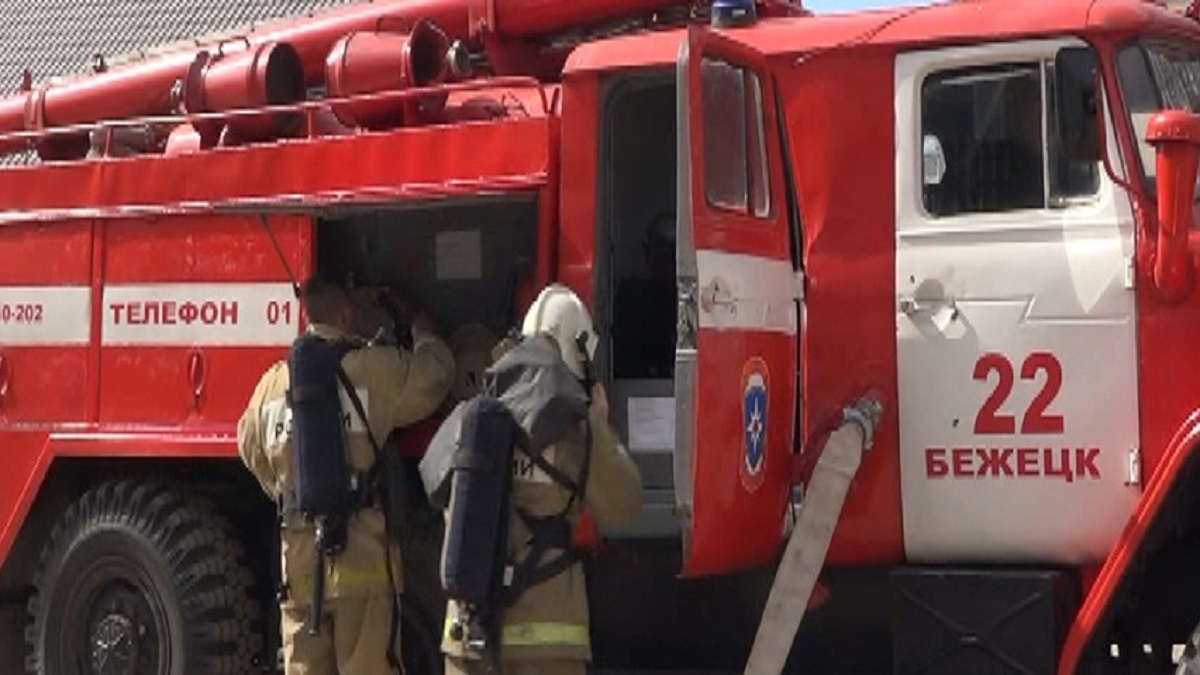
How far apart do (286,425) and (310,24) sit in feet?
7.23

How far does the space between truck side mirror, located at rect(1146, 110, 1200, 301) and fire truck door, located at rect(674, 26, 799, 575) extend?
4.11ft

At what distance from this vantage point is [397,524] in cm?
696

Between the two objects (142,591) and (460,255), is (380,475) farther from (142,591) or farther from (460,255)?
(142,591)

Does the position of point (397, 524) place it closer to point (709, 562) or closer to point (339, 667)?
point (339, 667)

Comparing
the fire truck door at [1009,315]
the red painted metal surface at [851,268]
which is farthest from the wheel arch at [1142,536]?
the red painted metal surface at [851,268]

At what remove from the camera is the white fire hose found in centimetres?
599

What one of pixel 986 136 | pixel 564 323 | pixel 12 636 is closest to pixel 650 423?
pixel 564 323

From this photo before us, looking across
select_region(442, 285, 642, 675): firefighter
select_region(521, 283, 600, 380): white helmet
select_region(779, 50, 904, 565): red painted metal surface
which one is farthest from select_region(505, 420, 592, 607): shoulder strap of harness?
select_region(779, 50, 904, 565): red painted metal surface

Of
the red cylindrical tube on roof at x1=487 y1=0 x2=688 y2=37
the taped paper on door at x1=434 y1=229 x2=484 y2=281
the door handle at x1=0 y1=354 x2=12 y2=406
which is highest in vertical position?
the red cylindrical tube on roof at x1=487 y1=0 x2=688 y2=37

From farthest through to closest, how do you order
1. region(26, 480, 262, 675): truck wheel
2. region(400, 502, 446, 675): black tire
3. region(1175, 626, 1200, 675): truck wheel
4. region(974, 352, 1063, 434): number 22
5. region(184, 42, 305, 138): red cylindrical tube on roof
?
region(184, 42, 305, 138): red cylindrical tube on roof, region(26, 480, 262, 675): truck wheel, region(400, 502, 446, 675): black tire, region(974, 352, 1063, 434): number 22, region(1175, 626, 1200, 675): truck wheel

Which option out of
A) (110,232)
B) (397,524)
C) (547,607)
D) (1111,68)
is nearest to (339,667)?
(397,524)

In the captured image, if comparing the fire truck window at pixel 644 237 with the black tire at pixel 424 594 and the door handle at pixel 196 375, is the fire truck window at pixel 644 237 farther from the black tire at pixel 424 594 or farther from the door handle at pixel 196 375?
the door handle at pixel 196 375

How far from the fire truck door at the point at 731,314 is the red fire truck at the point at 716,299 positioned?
15 mm

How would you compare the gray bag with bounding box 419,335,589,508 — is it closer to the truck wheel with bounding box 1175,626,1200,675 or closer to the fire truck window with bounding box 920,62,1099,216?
the fire truck window with bounding box 920,62,1099,216
